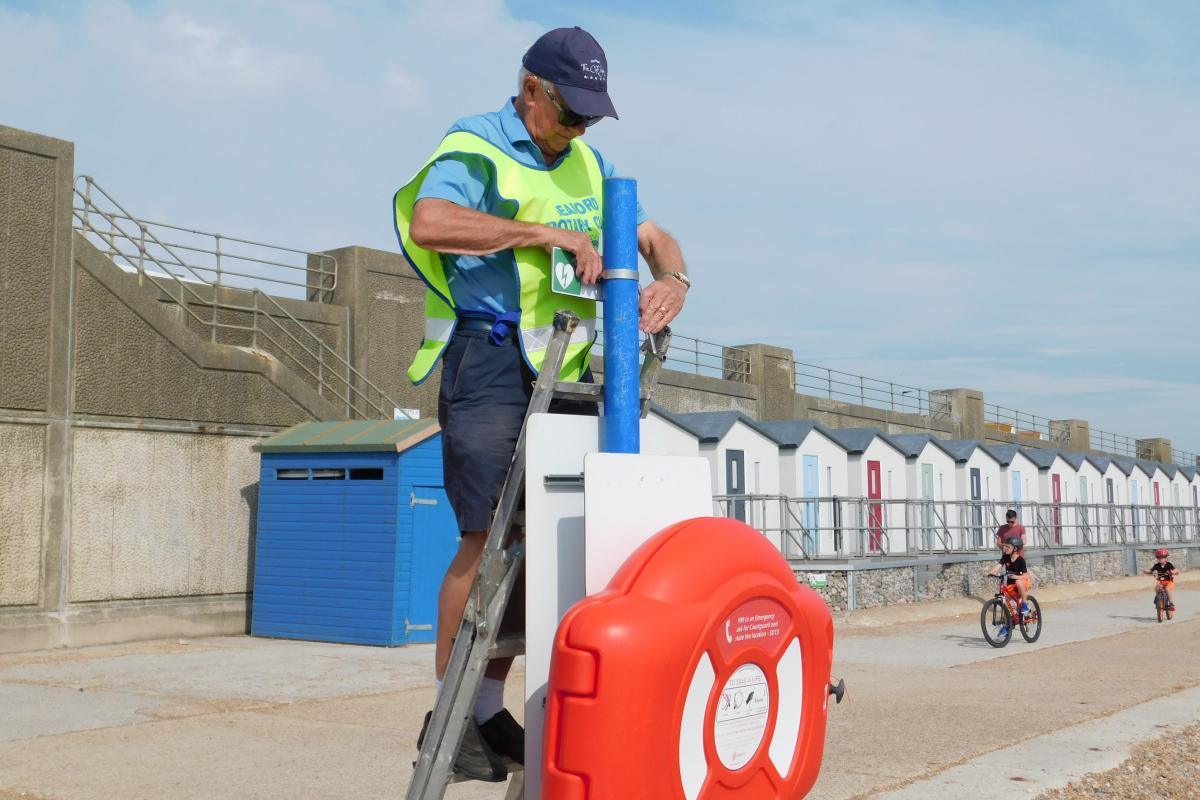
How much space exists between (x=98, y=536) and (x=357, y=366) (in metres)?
5.12

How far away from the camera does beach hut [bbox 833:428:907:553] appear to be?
20922mm

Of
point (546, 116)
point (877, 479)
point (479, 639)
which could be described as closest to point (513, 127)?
point (546, 116)

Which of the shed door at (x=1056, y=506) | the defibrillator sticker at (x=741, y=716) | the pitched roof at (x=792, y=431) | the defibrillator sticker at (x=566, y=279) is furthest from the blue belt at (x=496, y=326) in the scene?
the shed door at (x=1056, y=506)

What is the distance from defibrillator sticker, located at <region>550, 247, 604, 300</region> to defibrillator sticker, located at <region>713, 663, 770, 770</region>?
3.09 ft

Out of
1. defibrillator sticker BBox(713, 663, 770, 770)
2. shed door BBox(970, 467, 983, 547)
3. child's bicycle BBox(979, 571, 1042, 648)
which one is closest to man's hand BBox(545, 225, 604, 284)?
defibrillator sticker BBox(713, 663, 770, 770)

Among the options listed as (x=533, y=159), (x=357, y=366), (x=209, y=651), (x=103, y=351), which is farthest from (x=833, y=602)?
(x=533, y=159)

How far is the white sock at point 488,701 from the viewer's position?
2.86m

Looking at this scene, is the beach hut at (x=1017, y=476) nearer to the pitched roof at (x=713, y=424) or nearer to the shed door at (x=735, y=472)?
the pitched roof at (x=713, y=424)

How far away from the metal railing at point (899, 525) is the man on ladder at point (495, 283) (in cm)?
1144

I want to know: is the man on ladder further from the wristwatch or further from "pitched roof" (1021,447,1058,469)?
"pitched roof" (1021,447,1058,469)

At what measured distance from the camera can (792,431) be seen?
21.6m

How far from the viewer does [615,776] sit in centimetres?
220

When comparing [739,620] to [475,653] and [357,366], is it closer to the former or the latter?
[475,653]

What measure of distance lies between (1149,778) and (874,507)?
57.7ft
